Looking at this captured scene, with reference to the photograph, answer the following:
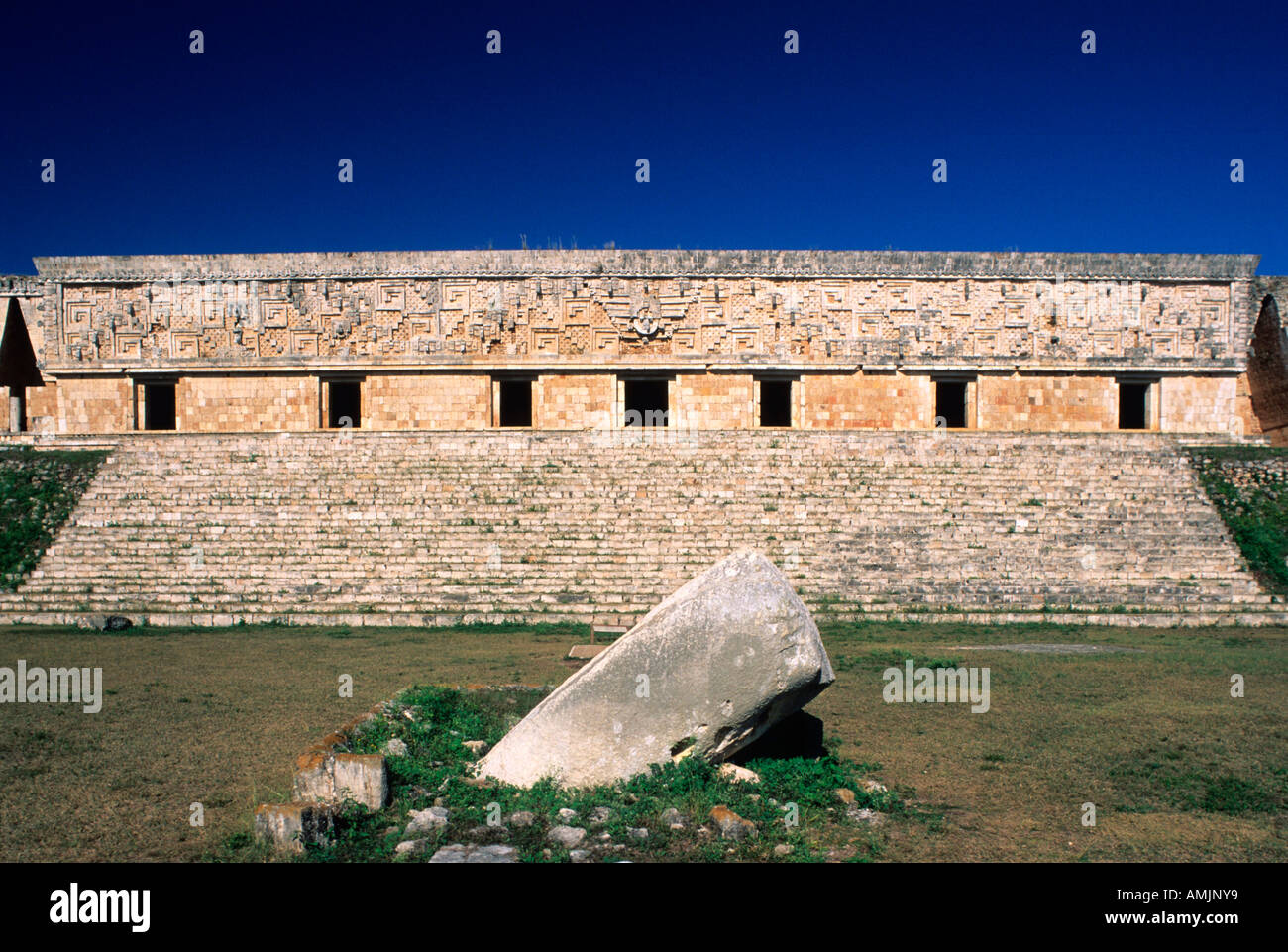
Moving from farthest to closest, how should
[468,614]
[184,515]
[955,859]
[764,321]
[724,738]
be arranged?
[764,321], [184,515], [468,614], [724,738], [955,859]

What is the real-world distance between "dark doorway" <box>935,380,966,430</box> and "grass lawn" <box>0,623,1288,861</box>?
34.3ft

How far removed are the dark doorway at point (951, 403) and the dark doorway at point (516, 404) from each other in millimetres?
10431

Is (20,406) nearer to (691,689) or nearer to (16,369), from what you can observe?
(16,369)

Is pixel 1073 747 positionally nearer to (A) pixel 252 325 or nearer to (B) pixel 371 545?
(B) pixel 371 545

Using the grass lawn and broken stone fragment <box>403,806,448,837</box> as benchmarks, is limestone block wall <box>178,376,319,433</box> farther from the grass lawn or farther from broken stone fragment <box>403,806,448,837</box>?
broken stone fragment <box>403,806,448,837</box>

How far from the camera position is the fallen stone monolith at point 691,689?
4.26 m

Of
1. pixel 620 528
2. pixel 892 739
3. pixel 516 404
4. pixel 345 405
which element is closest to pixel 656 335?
pixel 620 528

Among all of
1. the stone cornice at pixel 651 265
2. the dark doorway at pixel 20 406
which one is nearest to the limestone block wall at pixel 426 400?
the stone cornice at pixel 651 265

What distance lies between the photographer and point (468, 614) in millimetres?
11008

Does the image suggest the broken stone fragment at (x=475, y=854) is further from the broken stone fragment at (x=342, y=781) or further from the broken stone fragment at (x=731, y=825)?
the broken stone fragment at (x=731, y=825)

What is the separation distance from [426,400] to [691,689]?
1499 cm

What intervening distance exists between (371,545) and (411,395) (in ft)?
20.4

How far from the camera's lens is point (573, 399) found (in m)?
18.1
